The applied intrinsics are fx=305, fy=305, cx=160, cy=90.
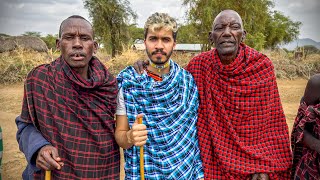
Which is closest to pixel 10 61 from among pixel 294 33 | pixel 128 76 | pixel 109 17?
pixel 109 17

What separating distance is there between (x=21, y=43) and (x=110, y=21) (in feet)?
17.8

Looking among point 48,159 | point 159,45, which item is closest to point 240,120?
point 159,45

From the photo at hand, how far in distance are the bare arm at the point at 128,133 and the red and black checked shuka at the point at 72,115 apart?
8 cm

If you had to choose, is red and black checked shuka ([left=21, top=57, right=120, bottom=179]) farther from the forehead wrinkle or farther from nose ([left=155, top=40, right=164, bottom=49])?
nose ([left=155, top=40, right=164, bottom=49])

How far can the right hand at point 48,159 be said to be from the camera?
180cm

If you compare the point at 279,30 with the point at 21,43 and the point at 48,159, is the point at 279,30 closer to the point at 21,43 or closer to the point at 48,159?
the point at 21,43

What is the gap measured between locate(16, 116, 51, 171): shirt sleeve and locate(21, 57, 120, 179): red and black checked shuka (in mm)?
46

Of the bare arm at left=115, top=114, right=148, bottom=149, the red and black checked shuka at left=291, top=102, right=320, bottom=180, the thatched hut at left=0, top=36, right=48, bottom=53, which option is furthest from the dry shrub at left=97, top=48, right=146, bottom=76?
the red and black checked shuka at left=291, top=102, right=320, bottom=180

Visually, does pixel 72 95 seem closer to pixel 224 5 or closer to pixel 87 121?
pixel 87 121

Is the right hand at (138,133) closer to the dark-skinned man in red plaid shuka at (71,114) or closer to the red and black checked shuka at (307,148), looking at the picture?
the dark-skinned man in red plaid shuka at (71,114)

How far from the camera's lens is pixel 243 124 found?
2.32 meters

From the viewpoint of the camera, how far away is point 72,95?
1992mm

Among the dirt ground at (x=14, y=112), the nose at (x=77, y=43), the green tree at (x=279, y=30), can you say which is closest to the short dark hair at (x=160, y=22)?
the nose at (x=77, y=43)

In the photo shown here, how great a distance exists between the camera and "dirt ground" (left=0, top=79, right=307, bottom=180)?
159 inches
